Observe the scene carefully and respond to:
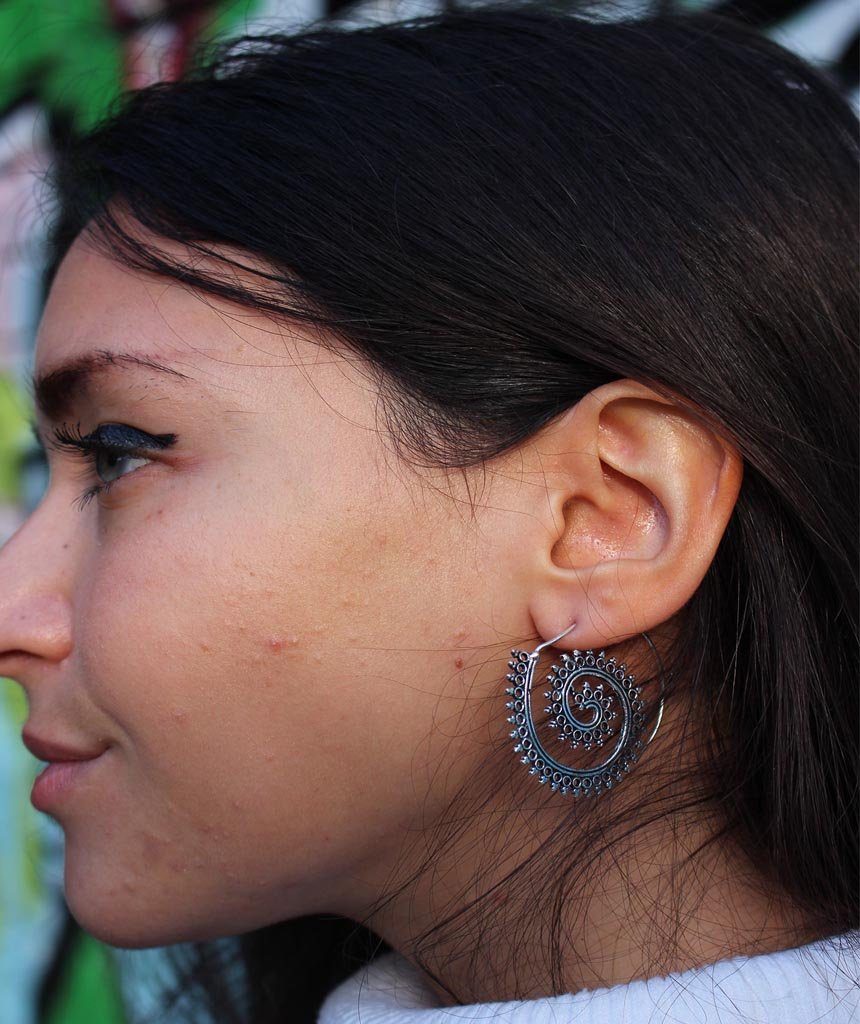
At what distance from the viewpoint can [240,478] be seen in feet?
4.10

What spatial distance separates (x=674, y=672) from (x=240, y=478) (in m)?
0.60

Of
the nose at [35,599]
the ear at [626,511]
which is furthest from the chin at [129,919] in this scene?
the ear at [626,511]

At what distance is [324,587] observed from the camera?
48.6 inches

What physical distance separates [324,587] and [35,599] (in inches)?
16.3

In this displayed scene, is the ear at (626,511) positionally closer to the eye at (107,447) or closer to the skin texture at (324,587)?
the skin texture at (324,587)

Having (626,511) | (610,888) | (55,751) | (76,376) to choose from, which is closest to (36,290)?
(76,376)

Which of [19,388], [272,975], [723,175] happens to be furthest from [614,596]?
[19,388]

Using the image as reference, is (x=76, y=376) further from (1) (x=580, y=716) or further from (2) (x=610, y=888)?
(2) (x=610, y=888)

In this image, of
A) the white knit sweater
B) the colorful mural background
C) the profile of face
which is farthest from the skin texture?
the colorful mural background

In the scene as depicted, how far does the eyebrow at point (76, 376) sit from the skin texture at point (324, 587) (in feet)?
0.05

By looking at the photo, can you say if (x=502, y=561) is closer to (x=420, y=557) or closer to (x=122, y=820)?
(x=420, y=557)

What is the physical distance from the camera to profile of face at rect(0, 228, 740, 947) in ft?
4.05

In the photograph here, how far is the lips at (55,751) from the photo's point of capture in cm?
135

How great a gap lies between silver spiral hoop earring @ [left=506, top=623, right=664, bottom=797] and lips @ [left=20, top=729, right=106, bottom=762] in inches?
21.8
